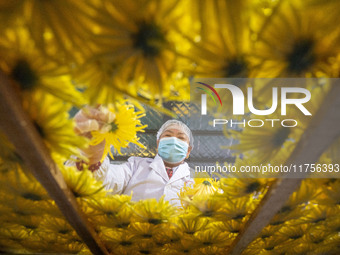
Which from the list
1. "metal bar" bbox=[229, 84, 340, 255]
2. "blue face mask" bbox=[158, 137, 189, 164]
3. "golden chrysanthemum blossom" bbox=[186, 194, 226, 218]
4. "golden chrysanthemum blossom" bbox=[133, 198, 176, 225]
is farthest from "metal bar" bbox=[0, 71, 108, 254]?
"blue face mask" bbox=[158, 137, 189, 164]

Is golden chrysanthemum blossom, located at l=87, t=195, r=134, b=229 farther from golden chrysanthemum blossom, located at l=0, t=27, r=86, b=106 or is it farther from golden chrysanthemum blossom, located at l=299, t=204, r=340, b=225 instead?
golden chrysanthemum blossom, located at l=299, t=204, r=340, b=225

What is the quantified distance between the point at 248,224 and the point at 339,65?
1.26 ft

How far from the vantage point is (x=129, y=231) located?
1.93 ft

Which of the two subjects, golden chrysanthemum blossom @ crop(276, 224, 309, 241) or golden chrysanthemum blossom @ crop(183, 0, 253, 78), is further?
golden chrysanthemum blossom @ crop(276, 224, 309, 241)

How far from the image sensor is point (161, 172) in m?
1.27

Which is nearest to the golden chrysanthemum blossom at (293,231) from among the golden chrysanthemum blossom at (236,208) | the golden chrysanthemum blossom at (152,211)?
the golden chrysanthemum blossom at (236,208)

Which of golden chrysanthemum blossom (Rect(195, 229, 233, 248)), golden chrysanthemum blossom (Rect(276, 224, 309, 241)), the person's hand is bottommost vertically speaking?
golden chrysanthemum blossom (Rect(195, 229, 233, 248))

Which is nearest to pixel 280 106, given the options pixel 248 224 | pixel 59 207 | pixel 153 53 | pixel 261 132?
pixel 261 132

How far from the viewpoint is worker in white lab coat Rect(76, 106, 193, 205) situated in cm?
110

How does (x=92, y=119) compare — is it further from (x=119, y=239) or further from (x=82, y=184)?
(x=119, y=239)

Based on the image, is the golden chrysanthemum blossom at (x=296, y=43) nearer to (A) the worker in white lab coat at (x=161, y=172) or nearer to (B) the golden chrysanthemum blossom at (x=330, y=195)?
(B) the golden chrysanthemum blossom at (x=330, y=195)

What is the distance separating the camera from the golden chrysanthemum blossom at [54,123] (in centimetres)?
31

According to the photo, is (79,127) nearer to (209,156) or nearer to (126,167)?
(126,167)

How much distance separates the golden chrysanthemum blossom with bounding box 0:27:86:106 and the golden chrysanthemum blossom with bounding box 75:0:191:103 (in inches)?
1.3
